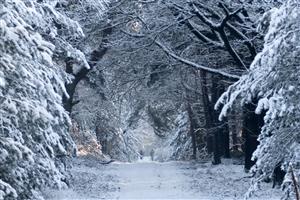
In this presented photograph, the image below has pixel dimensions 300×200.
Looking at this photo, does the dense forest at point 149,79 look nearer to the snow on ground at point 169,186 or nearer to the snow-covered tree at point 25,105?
the snow-covered tree at point 25,105

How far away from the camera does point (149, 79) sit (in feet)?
78.2

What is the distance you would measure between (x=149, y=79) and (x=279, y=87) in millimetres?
14761

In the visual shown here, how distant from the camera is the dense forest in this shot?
29.4 ft

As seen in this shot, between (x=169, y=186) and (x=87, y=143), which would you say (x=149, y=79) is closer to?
(x=169, y=186)

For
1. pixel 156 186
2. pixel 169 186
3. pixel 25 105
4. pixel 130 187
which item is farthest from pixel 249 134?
pixel 25 105

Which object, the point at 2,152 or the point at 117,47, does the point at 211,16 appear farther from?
the point at 2,152

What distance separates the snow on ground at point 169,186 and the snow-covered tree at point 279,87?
5.09m

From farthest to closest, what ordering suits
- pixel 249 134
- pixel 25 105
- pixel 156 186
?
1. pixel 249 134
2. pixel 156 186
3. pixel 25 105

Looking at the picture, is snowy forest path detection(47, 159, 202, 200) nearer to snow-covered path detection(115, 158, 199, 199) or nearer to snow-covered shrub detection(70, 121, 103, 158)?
snow-covered path detection(115, 158, 199, 199)

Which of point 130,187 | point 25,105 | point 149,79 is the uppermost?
point 149,79

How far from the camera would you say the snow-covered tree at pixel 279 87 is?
29.0 ft

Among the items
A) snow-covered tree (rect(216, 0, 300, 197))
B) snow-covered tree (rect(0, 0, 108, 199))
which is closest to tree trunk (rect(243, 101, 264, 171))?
snow-covered tree (rect(216, 0, 300, 197))

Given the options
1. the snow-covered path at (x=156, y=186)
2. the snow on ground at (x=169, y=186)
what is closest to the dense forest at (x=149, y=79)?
the snow on ground at (x=169, y=186)

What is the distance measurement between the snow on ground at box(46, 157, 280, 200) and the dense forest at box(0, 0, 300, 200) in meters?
0.88
